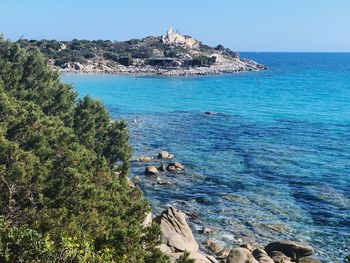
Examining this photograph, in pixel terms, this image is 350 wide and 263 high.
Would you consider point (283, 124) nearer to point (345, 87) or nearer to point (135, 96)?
point (135, 96)

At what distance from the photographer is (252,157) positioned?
56.9 m

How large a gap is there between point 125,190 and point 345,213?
21.5 metres

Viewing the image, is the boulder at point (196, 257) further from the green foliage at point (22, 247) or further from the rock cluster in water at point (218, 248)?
the green foliage at point (22, 247)

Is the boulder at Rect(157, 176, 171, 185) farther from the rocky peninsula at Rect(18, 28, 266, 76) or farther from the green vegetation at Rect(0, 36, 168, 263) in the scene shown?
the rocky peninsula at Rect(18, 28, 266, 76)

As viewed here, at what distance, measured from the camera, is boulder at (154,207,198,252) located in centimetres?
2992

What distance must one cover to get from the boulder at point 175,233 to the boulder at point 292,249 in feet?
19.1

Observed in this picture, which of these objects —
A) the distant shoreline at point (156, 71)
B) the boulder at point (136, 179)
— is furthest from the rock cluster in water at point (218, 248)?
the distant shoreline at point (156, 71)

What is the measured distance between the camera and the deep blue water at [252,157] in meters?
36.5

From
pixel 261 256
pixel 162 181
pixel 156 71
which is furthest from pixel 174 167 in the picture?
pixel 156 71

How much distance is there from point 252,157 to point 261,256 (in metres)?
28.4

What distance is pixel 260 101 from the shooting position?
11088cm

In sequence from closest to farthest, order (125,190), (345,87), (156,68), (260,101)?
(125,190) < (260,101) < (345,87) < (156,68)

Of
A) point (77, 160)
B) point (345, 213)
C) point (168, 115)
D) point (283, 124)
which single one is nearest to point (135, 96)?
point (168, 115)

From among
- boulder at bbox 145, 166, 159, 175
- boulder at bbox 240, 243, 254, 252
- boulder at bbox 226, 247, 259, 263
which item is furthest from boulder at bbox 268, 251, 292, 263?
boulder at bbox 145, 166, 159, 175
